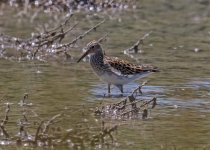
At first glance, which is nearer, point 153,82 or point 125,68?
point 125,68

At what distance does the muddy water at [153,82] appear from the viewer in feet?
32.4

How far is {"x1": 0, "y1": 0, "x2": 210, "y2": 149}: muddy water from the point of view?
9.88 meters

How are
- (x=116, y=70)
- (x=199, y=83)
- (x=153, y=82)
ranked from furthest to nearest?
(x=153, y=82) < (x=199, y=83) < (x=116, y=70)

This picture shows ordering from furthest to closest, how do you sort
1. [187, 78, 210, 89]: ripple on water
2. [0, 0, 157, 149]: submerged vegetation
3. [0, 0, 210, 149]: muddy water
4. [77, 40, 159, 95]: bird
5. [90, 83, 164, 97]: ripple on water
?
1. [187, 78, 210, 89]: ripple on water
2. [77, 40, 159, 95]: bird
3. [90, 83, 164, 97]: ripple on water
4. [0, 0, 210, 149]: muddy water
5. [0, 0, 157, 149]: submerged vegetation

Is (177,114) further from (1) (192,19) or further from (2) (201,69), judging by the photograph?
(1) (192,19)

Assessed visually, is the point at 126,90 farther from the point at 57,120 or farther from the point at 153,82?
the point at 57,120

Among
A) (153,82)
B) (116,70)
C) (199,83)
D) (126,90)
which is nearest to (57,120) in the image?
(116,70)

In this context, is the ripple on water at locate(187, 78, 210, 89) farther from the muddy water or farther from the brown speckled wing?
the brown speckled wing

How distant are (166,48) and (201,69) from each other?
2.58 meters

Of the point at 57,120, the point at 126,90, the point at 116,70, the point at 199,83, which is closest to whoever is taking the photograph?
the point at 57,120

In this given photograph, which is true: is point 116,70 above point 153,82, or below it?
above

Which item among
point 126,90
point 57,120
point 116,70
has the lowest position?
point 57,120

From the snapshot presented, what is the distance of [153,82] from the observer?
528 inches

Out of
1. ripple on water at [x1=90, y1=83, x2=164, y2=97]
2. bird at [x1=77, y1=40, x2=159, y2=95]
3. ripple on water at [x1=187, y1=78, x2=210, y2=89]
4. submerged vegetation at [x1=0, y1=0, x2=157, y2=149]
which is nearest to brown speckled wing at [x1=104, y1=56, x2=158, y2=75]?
bird at [x1=77, y1=40, x2=159, y2=95]
